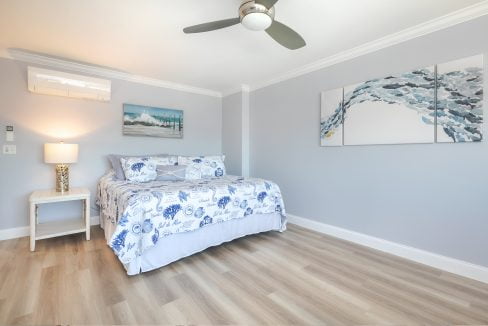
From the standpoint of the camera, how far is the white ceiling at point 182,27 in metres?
1.98

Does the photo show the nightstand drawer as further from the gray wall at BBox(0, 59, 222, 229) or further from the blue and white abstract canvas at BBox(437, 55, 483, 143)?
the blue and white abstract canvas at BBox(437, 55, 483, 143)

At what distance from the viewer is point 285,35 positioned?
1.98 metres

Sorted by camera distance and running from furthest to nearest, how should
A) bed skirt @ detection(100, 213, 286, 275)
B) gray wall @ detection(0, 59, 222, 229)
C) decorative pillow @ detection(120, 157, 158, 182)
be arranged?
decorative pillow @ detection(120, 157, 158, 182) < gray wall @ detection(0, 59, 222, 229) < bed skirt @ detection(100, 213, 286, 275)

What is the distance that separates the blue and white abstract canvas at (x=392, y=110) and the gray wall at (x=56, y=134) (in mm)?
2736

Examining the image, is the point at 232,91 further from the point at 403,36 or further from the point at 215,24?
the point at 403,36

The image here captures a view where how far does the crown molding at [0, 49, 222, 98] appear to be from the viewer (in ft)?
9.40

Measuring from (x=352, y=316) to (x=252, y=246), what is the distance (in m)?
1.32

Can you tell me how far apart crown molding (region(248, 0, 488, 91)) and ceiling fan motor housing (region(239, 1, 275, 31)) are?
1.44m

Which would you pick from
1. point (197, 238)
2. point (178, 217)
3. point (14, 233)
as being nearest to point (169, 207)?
point (178, 217)

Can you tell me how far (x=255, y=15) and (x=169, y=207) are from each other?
171 centimetres

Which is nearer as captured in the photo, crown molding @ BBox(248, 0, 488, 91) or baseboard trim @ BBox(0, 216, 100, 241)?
crown molding @ BBox(248, 0, 488, 91)

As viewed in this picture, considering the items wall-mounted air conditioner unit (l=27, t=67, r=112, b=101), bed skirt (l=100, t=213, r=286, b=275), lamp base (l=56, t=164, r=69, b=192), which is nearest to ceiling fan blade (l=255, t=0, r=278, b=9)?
bed skirt (l=100, t=213, r=286, b=275)

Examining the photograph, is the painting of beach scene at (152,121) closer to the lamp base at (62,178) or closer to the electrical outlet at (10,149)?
the lamp base at (62,178)

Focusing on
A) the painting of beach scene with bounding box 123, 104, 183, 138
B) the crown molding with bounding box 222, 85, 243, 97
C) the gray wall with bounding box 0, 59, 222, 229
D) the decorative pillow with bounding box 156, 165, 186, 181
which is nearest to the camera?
the gray wall with bounding box 0, 59, 222, 229
